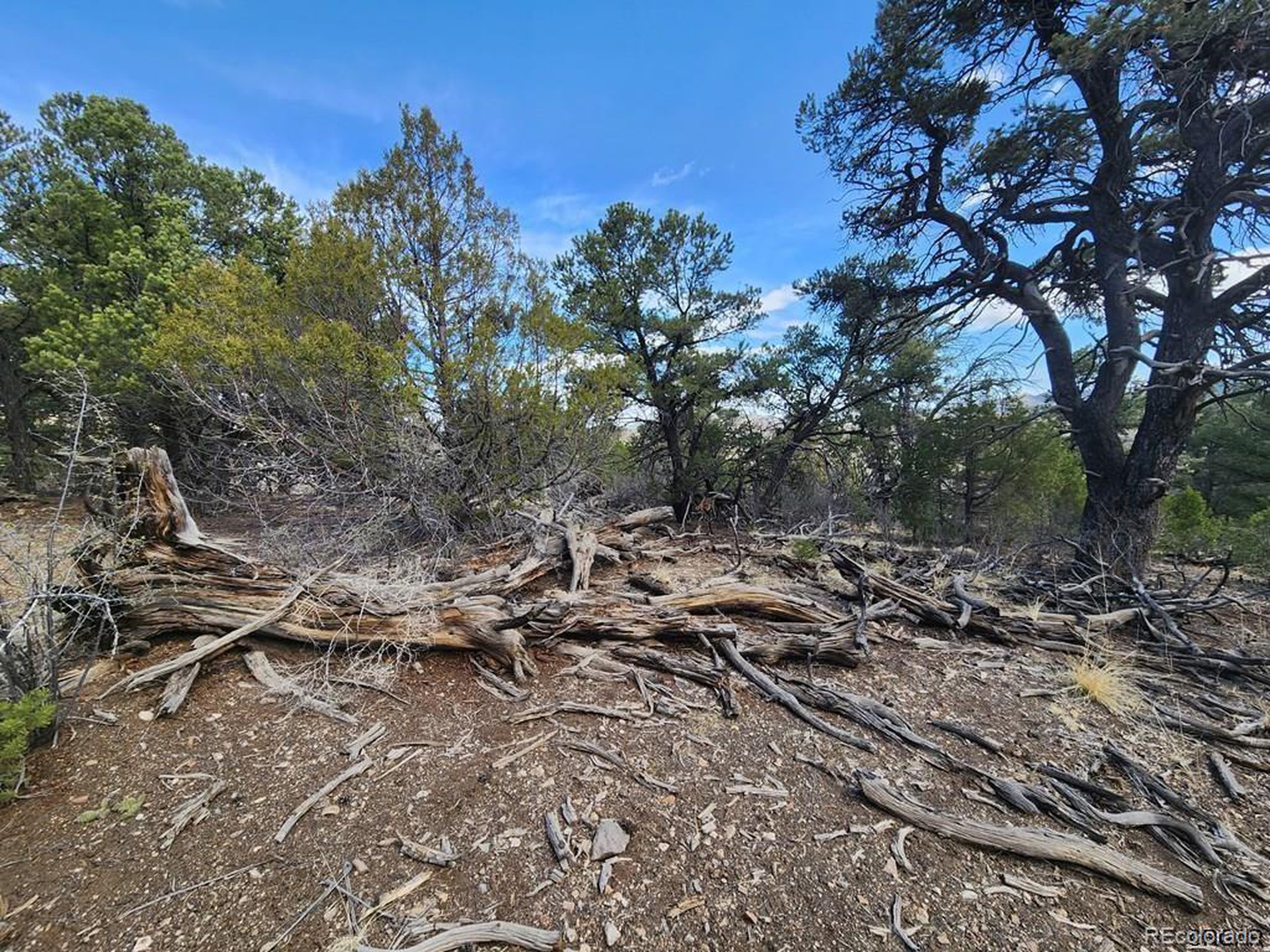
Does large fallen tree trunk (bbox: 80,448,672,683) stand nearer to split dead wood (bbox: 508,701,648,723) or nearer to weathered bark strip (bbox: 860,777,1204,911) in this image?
split dead wood (bbox: 508,701,648,723)

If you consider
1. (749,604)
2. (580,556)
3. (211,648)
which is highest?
(580,556)

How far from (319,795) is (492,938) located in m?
1.15

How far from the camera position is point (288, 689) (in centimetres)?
284

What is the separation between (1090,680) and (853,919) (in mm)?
2546

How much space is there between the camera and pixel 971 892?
1667 mm

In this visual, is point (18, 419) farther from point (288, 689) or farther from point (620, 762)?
point (620, 762)

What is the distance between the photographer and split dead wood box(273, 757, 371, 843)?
190 centimetres

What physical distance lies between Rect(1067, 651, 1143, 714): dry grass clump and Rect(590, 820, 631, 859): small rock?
308 centimetres

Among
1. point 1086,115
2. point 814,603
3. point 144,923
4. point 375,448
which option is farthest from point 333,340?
point 1086,115

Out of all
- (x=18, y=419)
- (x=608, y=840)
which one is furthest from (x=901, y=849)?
(x=18, y=419)

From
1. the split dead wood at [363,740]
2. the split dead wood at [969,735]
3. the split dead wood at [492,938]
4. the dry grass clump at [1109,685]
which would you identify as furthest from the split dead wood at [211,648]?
the dry grass clump at [1109,685]

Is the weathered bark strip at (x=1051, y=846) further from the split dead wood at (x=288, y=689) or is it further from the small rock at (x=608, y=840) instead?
the split dead wood at (x=288, y=689)

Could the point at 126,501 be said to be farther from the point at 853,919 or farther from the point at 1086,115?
the point at 1086,115

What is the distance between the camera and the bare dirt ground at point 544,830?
1558 mm
